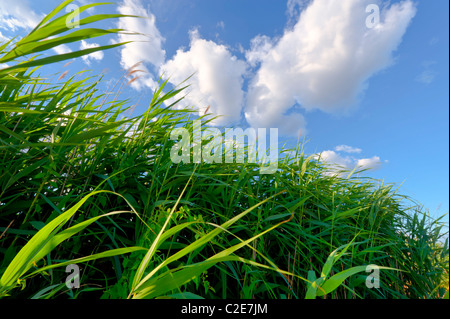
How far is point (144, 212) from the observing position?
1227mm

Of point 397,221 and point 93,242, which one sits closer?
point 93,242

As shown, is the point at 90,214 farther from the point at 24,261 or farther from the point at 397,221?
the point at 397,221

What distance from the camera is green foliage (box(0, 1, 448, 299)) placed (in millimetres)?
862

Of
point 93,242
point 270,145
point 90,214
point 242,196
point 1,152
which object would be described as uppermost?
point 270,145

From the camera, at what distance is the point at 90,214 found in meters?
1.22

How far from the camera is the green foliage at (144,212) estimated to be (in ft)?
2.83

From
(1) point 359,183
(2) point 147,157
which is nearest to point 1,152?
(2) point 147,157

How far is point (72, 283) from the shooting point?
3.36ft

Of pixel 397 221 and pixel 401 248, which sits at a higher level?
pixel 397 221

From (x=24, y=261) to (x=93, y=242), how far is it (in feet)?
1.96
